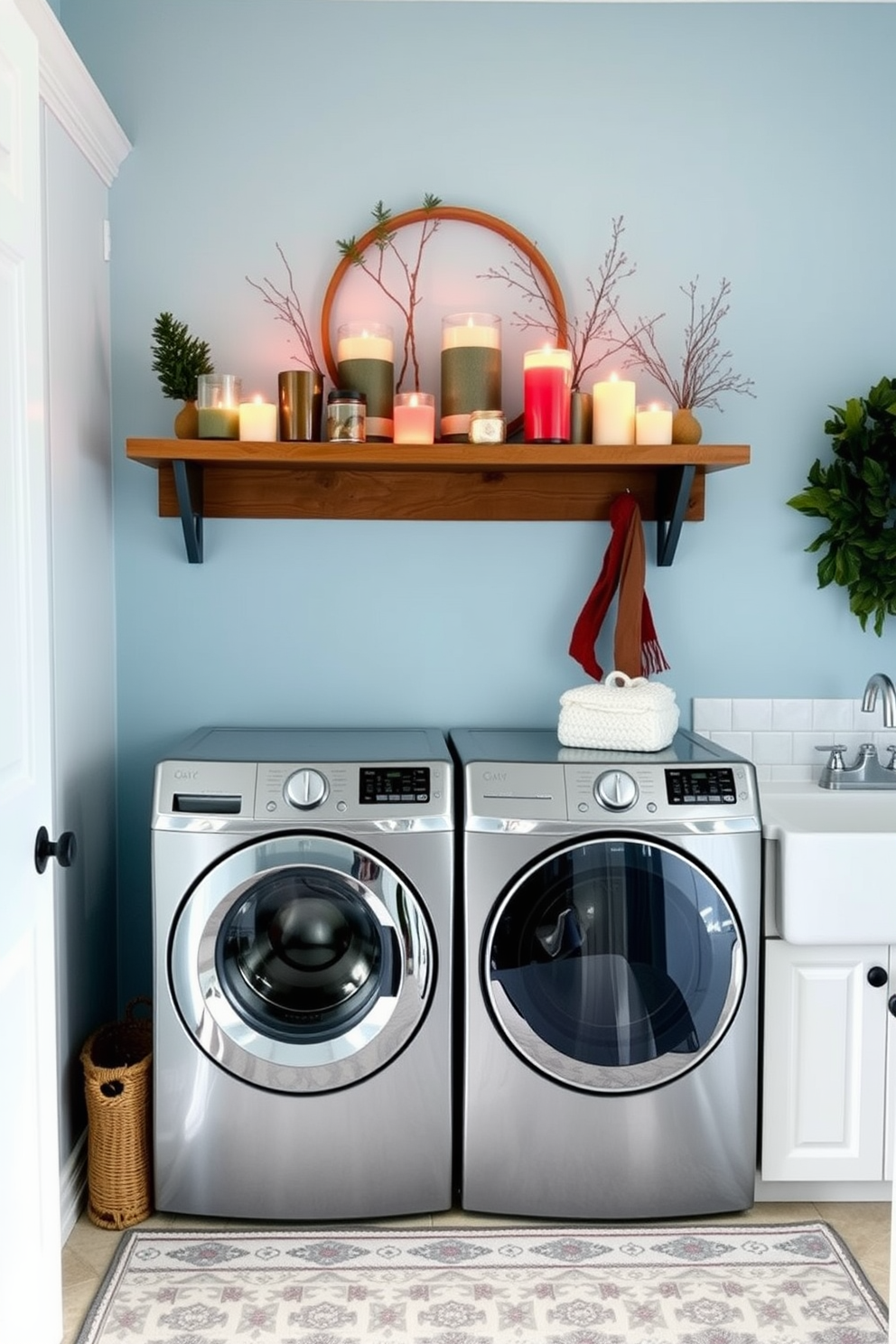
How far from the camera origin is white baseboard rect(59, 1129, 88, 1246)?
242 cm

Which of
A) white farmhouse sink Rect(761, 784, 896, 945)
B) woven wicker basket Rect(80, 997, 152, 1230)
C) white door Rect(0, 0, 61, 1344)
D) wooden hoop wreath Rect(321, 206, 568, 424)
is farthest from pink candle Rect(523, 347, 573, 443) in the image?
woven wicker basket Rect(80, 997, 152, 1230)

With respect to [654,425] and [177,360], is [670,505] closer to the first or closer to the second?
[654,425]

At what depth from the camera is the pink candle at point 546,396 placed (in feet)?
8.63

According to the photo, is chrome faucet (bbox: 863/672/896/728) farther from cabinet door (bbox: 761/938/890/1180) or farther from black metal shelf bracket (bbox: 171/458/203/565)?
black metal shelf bracket (bbox: 171/458/203/565)

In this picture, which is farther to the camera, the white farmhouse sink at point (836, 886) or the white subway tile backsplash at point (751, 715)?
the white subway tile backsplash at point (751, 715)

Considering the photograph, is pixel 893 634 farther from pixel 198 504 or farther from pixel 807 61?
pixel 198 504

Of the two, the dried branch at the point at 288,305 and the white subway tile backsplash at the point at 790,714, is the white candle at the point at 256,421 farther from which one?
the white subway tile backsplash at the point at 790,714

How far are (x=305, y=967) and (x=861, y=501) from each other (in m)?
1.67

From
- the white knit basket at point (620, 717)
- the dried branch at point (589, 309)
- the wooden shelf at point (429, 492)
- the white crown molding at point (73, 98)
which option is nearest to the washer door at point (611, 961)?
the white knit basket at point (620, 717)

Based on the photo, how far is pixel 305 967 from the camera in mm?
2391

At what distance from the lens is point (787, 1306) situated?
2197 mm

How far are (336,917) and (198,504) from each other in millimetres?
1049

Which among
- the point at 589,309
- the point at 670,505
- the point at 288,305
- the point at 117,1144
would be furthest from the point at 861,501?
the point at 117,1144

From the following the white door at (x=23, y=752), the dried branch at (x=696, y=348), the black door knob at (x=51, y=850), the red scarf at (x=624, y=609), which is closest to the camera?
the white door at (x=23, y=752)
